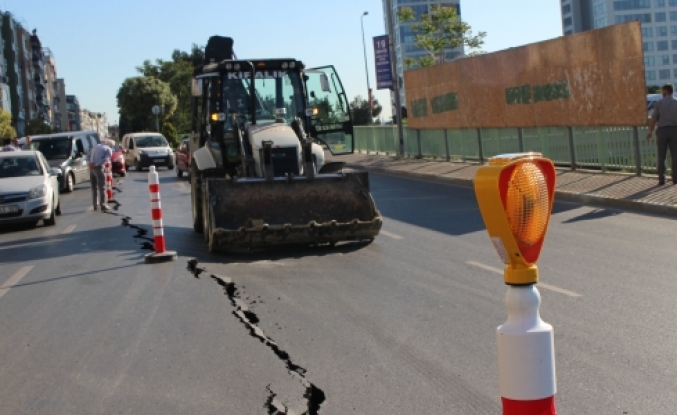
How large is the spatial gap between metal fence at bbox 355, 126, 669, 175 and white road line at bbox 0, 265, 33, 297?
1155 centimetres

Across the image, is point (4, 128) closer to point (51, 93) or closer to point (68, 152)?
point (68, 152)

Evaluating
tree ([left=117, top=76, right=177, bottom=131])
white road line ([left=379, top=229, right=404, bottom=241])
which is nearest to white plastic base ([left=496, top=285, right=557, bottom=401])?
Result: white road line ([left=379, top=229, right=404, bottom=241])

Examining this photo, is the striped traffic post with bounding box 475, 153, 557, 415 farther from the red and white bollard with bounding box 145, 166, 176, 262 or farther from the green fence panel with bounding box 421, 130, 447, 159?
the green fence panel with bounding box 421, 130, 447, 159

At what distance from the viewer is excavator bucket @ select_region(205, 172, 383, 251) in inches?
472

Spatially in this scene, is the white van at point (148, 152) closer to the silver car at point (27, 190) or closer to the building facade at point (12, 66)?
the silver car at point (27, 190)

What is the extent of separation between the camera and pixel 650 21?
15462cm

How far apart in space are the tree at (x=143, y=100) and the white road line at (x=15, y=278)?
69.4 m

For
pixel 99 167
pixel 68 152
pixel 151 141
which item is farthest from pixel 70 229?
pixel 151 141

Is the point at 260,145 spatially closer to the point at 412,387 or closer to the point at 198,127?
the point at 198,127

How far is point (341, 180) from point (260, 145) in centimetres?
127

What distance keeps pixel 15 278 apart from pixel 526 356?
32.4ft

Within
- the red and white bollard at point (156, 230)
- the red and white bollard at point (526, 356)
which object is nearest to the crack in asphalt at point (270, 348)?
the red and white bollard at point (156, 230)

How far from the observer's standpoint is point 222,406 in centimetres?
550

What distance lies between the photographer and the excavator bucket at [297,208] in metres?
12.0
